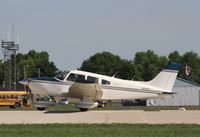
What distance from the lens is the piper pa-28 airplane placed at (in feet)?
97.4

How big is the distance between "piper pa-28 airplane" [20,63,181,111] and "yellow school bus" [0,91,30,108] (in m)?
24.3

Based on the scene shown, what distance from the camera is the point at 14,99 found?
56.2 metres

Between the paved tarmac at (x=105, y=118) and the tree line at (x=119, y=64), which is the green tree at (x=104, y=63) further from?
the paved tarmac at (x=105, y=118)

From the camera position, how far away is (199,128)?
642 inches

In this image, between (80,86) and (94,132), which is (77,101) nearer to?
(80,86)

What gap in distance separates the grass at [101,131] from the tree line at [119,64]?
348 feet

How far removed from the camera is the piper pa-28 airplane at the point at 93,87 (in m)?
29.7

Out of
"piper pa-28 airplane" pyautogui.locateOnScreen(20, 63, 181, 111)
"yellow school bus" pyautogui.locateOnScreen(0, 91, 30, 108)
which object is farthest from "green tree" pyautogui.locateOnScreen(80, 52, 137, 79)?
"piper pa-28 airplane" pyautogui.locateOnScreen(20, 63, 181, 111)

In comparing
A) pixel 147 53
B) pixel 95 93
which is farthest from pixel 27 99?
pixel 147 53

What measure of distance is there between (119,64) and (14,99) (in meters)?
88.5

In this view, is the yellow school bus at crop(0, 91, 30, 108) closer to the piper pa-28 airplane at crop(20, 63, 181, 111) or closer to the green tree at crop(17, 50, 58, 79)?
the piper pa-28 airplane at crop(20, 63, 181, 111)

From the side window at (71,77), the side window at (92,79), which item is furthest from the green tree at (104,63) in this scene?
the side window at (92,79)

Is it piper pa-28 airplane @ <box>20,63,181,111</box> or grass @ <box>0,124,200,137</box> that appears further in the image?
piper pa-28 airplane @ <box>20,63,181,111</box>

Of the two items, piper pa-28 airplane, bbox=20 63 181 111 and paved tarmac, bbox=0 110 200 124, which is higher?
piper pa-28 airplane, bbox=20 63 181 111
